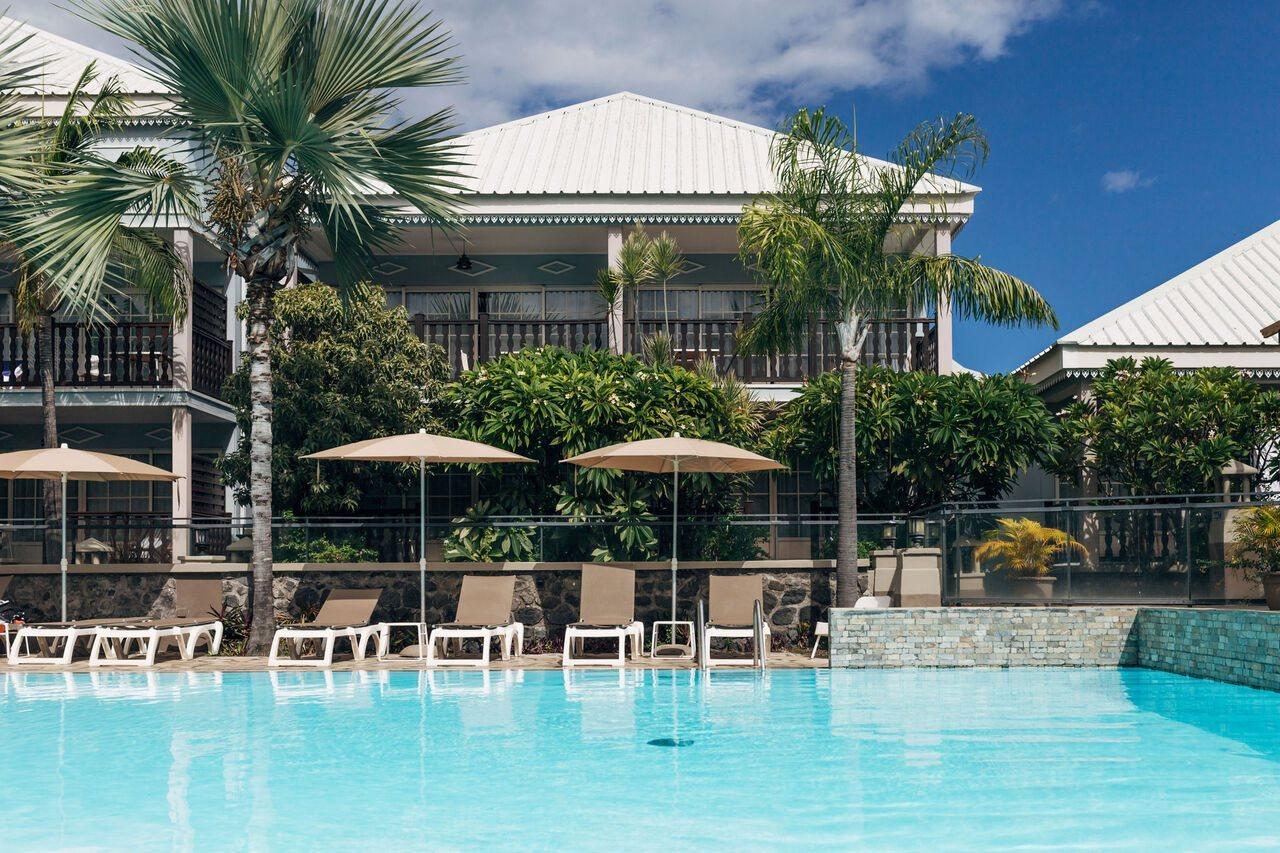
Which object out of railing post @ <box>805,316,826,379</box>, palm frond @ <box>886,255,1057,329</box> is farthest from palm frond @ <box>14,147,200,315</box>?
railing post @ <box>805,316,826,379</box>

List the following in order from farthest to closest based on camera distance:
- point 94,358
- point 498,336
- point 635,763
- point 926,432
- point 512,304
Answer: point 512,304 < point 94,358 < point 498,336 < point 926,432 < point 635,763

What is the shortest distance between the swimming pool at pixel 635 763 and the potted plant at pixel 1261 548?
1221 mm

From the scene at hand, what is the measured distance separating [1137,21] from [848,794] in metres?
33.3

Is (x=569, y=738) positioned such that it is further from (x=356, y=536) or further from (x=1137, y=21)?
(x=1137, y=21)

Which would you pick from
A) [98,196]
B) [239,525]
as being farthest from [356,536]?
[98,196]

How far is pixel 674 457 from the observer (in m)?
14.5

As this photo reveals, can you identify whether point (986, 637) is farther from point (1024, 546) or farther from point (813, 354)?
point (813, 354)

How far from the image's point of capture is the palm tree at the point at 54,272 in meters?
14.6

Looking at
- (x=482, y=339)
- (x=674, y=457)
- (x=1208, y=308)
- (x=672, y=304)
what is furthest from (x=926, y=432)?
(x=1208, y=308)

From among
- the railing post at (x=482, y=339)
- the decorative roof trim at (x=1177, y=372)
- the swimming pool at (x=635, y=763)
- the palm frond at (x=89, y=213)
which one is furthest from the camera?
the railing post at (x=482, y=339)

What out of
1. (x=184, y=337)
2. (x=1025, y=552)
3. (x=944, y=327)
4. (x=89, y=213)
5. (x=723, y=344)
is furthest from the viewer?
(x=723, y=344)

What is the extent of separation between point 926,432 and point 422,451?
22.6 feet

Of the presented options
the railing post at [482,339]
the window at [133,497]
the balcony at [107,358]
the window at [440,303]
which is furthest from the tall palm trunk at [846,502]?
the window at [133,497]

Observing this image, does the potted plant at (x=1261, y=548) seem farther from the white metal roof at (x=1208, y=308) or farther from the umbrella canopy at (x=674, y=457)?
the white metal roof at (x=1208, y=308)
